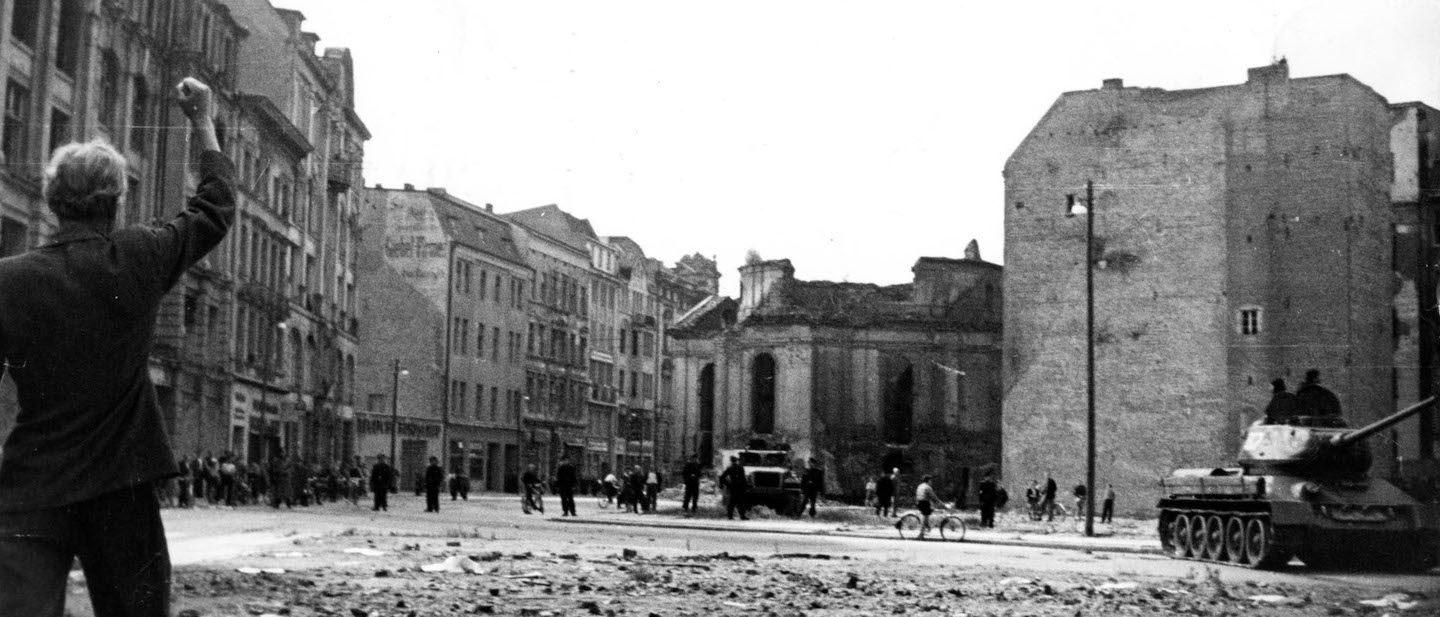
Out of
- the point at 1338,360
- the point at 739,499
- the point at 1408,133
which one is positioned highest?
the point at 1408,133

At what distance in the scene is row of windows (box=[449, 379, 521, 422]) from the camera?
73250 millimetres

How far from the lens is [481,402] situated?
7544cm

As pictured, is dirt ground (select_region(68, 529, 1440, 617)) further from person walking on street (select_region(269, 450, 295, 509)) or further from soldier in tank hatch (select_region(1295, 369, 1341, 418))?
person walking on street (select_region(269, 450, 295, 509))

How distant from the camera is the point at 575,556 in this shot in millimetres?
17500

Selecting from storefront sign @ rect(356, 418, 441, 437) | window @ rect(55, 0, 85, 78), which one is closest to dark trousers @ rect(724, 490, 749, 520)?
window @ rect(55, 0, 85, 78)

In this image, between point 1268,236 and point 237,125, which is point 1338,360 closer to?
point 1268,236

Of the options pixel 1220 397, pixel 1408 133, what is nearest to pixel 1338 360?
pixel 1220 397

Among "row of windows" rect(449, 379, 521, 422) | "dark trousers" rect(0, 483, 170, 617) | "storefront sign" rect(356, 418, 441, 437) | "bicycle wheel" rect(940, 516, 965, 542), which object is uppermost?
"row of windows" rect(449, 379, 521, 422)

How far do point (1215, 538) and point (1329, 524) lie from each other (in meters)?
2.63

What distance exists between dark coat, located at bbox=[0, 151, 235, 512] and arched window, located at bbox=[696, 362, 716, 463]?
73865 millimetres

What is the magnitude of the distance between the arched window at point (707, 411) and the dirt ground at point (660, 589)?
60948 millimetres

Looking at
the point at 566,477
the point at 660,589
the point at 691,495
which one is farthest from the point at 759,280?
the point at 660,589

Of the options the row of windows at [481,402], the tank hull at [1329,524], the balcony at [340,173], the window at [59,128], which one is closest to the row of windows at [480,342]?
the row of windows at [481,402]

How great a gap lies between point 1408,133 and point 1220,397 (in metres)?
11.0
